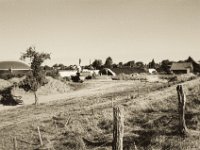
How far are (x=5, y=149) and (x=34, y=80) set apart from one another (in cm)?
1803

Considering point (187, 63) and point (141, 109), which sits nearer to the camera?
point (141, 109)

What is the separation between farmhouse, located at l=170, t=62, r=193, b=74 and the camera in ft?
304

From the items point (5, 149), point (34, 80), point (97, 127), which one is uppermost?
point (34, 80)

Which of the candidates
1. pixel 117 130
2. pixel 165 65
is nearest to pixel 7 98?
pixel 117 130

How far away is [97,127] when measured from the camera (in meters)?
23.0

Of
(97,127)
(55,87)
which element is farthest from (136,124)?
(55,87)

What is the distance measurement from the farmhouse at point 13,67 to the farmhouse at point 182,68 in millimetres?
45273

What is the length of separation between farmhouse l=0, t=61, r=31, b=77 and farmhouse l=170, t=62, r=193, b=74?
149 ft

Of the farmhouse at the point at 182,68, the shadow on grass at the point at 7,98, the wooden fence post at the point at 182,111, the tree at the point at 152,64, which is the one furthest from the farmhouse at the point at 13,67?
the tree at the point at 152,64

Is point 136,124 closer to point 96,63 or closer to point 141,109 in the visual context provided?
point 141,109

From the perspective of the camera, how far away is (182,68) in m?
94.9

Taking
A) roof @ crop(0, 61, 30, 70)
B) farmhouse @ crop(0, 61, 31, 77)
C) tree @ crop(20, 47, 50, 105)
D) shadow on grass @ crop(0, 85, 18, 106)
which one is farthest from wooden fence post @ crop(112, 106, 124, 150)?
roof @ crop(0, 61, 30, 70)

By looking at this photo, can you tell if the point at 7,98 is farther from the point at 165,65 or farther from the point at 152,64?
the point at 152,64

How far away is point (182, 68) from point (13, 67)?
48973 millimetres
